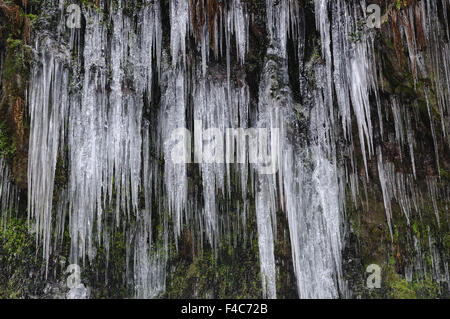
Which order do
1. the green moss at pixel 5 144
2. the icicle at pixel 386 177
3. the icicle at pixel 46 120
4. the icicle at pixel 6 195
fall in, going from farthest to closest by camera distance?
the icicle at pixel 386 177 < the icicle at pixel 6 195 < the green moss at pixel 5 144 < the icicle at pixel 46 120

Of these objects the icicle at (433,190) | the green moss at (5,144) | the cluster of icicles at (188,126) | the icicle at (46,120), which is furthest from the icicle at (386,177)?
the green moss at (5,144)

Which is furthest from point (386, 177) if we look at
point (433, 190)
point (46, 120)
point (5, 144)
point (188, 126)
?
point (5, 144)

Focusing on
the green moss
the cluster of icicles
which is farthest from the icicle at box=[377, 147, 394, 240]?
the green moss

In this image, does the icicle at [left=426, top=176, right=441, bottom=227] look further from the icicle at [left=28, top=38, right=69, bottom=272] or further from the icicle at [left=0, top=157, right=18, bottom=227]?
the icicle at [left=0, top=157, right=18, bottom=227]

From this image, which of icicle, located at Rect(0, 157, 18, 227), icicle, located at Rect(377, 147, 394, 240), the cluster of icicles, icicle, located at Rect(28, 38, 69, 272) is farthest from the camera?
icicle, located at Rect(377, 147, 394, 240)

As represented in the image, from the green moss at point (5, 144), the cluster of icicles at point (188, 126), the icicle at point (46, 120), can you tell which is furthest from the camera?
the green moss at point (5, 144)

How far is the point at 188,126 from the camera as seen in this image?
7398 mm

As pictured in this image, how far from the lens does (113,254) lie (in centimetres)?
765

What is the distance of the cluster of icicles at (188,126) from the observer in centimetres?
680

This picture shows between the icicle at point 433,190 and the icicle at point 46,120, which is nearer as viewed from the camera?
the icicle at point 46,120

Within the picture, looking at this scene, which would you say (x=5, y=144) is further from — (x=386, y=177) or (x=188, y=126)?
(x=386, y=177)

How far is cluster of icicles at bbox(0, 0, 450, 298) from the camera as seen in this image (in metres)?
6.80

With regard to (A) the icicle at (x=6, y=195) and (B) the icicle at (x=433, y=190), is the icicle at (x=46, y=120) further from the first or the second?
(B) the icicle at (x=433, y=190)

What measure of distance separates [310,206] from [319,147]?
0.98m
